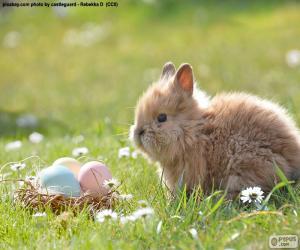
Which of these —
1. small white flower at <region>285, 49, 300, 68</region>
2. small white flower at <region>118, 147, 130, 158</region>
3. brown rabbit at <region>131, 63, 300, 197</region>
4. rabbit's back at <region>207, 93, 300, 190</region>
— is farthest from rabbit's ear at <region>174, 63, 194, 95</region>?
small white flower at <region>285, 49, 300, 68</region>

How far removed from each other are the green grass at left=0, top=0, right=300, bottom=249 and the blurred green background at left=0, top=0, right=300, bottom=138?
3cm

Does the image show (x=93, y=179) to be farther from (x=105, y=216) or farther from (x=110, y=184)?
(x=105, y=216)

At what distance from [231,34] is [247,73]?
3.43 meters

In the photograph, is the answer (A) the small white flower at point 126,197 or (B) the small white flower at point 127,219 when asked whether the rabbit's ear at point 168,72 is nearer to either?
(A) the small white flower at point 126,197

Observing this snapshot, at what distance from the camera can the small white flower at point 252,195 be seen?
392cm

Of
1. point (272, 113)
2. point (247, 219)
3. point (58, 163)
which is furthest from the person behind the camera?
point (58, 163)

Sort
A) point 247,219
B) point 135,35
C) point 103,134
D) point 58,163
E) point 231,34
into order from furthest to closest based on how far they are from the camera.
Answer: point 135,35
point 231,34
point 103,134
point 58,163
point 247,219

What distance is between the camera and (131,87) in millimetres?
11703

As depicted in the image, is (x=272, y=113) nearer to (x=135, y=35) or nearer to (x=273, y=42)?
(x=273, y=42)

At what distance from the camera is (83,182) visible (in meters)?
4.58

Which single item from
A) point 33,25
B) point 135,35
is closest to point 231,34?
point 135,35

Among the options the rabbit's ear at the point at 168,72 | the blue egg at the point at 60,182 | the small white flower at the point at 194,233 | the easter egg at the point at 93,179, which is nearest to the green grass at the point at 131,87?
the small white flower at the point at 194,233

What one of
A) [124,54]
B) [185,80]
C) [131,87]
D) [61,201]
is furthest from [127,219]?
[124,54]

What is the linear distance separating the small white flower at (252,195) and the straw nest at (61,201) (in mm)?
910
